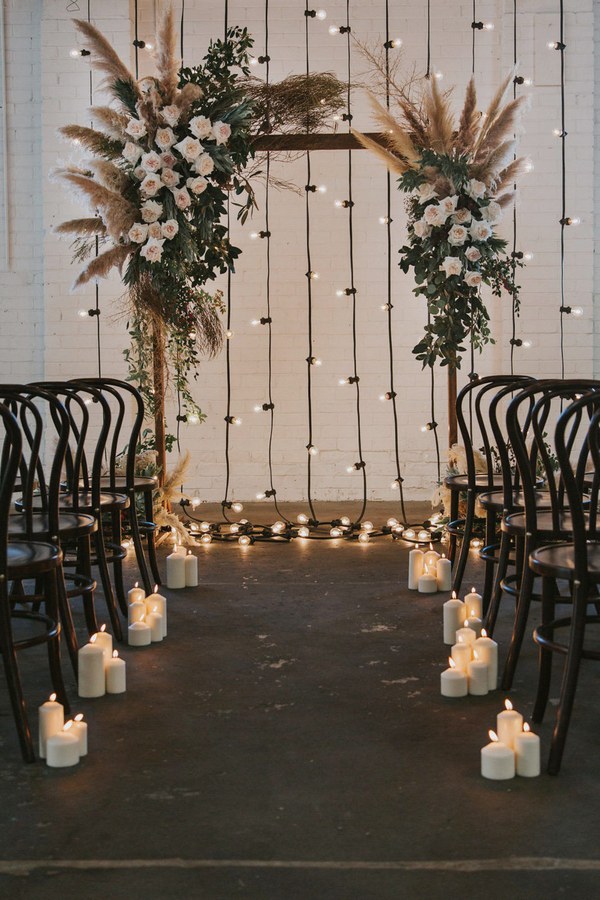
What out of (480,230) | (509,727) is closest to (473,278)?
(480,230)

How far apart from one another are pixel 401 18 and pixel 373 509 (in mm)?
2962

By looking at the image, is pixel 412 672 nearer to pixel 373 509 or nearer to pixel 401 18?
pixel 373 509

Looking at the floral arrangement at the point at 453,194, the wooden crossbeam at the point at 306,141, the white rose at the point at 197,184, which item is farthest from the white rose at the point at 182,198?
the floral arrangement at the point at 453,194

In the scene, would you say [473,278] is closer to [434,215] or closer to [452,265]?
[452,265]

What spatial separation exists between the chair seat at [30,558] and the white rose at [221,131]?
8.21ft

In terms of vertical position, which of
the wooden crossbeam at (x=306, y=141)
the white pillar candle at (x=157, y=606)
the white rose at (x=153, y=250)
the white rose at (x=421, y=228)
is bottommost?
the white pillar candle at (x=157, y=606)

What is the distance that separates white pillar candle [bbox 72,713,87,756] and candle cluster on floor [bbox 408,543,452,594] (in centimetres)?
201

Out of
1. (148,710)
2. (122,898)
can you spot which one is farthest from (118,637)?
(122,898)

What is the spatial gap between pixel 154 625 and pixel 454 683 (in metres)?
1.10

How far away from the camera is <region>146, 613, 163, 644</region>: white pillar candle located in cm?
358

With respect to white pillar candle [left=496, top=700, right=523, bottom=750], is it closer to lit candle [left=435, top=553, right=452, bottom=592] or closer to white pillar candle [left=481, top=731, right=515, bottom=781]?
white pillar candle [left=481, top=731, right=515, bottom=781]

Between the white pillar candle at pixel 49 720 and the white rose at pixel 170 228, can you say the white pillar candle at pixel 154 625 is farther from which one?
the white rose at pixel 170 228

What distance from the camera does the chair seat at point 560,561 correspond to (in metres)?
2.47

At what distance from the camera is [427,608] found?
13.3 feet
